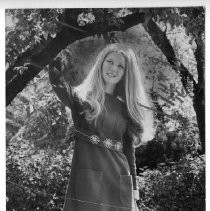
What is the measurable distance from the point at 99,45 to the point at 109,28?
15 centimetres

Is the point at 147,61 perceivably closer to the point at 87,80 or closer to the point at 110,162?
the point at 87,80

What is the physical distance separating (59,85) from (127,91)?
53 cm

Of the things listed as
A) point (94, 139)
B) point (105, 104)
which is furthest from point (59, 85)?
point (94, 139)

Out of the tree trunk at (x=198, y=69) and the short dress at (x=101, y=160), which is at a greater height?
the tree trunk at (x=198, y=69)

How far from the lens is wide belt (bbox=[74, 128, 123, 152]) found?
326 centimetres

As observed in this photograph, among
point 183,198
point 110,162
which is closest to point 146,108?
point 110,162

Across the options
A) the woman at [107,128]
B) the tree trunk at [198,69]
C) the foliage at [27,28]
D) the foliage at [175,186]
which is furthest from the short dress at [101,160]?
the tree trunk at [198,69]

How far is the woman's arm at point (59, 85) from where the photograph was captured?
3.30 metres

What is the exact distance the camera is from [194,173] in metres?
3.33

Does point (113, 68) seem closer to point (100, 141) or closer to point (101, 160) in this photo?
point (100, 141)

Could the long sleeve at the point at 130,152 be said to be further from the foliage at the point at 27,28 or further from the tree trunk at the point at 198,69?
the foliage at the point at 27,28

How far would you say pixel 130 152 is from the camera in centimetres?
331

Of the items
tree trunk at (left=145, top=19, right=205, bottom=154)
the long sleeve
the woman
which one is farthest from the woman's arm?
tree trunk at (left=145, top=19, right=205, bottom=154)

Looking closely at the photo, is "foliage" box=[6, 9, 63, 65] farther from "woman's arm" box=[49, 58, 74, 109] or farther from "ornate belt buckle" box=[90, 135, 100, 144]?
"ornate belt buckle" box=[90, 135, 100, 144]
